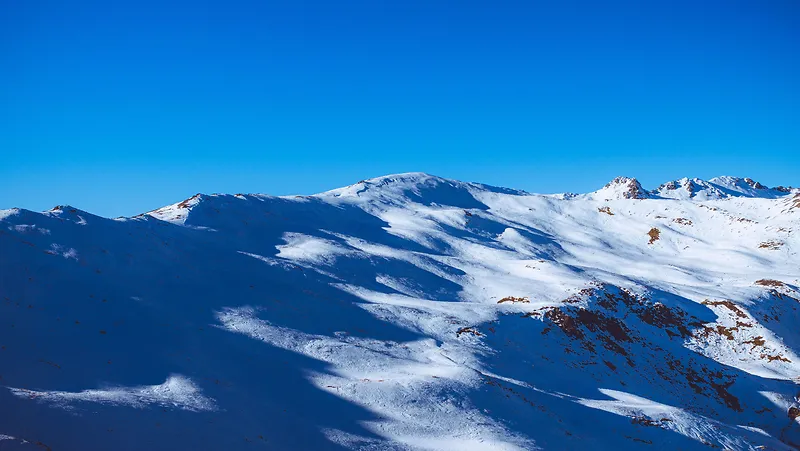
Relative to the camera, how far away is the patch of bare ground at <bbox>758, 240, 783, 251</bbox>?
92812 mm

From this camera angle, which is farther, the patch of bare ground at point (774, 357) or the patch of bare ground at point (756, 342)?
the patch of bare ground at point (756, 342)

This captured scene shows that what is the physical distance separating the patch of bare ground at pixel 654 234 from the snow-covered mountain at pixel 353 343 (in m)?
24.3

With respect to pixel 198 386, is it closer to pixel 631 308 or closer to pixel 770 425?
pixel 770 425

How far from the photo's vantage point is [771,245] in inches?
3696

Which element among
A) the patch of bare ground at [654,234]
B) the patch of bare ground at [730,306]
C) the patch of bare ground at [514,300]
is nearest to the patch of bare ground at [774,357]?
the patch of bare ground at [730,306]

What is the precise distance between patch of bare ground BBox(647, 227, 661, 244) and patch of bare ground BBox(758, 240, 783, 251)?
1799 cm

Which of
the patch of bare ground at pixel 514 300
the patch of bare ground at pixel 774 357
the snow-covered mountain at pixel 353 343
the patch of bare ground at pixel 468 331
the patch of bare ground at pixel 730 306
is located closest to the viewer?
the snow-covered mountain at pixel 353 343

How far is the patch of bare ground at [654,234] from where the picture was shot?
100 metres

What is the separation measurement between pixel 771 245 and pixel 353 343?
9680cm

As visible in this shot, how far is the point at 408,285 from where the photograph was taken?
55031 mm

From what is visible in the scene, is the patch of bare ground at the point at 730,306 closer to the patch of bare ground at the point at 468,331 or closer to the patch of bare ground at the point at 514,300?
the patch of bare ground at the point at 514,300

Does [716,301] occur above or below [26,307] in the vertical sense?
above

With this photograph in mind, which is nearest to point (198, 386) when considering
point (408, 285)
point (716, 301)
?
point (408, 285)

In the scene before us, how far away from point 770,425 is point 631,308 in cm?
1764
